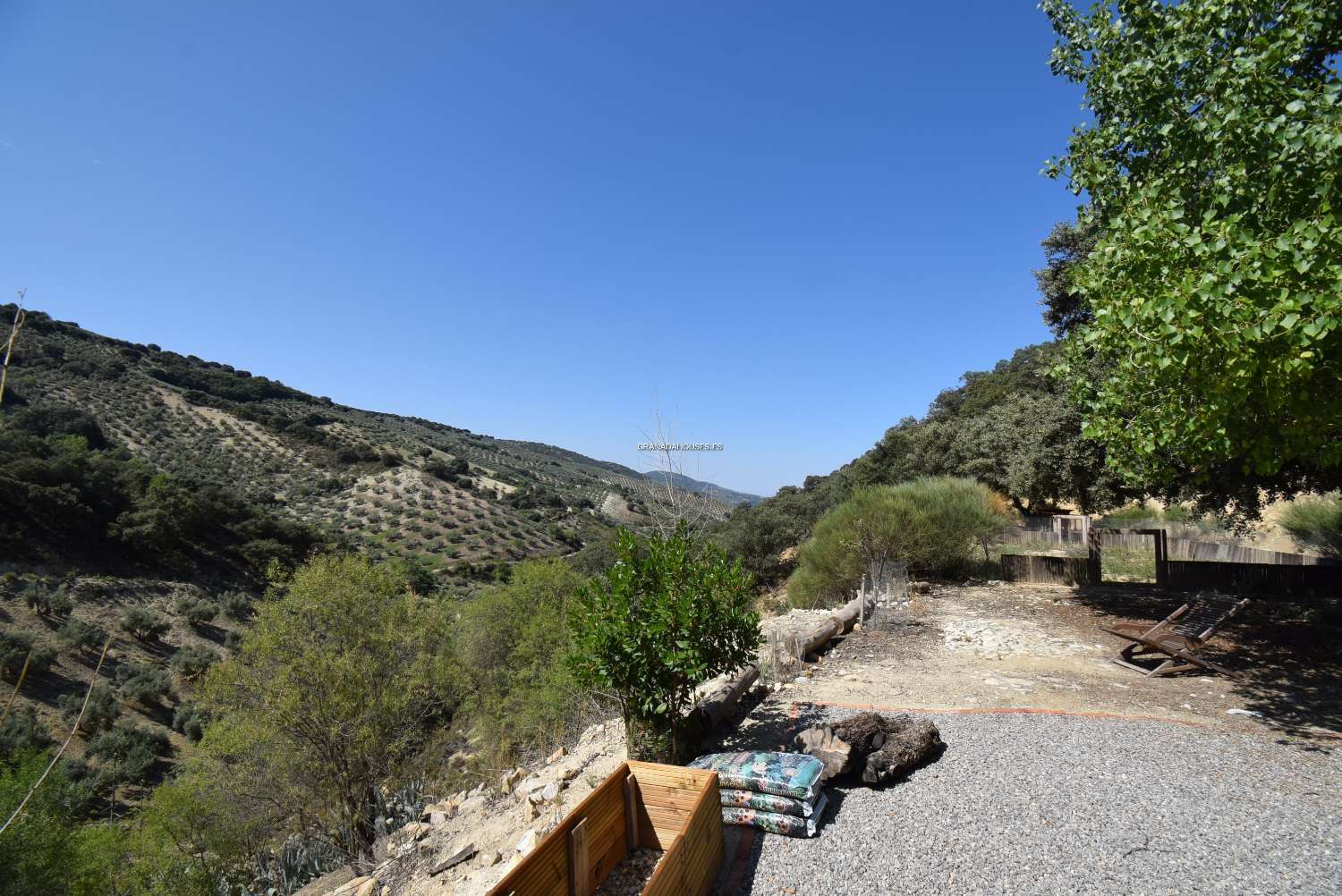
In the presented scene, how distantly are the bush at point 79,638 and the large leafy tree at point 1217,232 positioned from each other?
83.4ft

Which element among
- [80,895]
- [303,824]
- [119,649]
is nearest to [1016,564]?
[303,824]

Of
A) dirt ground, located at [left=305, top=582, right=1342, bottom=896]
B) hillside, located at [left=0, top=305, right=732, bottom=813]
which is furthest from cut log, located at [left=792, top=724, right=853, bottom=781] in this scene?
hillside, located at [left=0, top=305, right=732, bottom=813]

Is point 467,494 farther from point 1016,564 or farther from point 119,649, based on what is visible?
point 1016,564

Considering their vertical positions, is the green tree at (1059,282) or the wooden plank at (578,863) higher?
the green tree at (1059,282)

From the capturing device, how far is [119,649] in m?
20.0

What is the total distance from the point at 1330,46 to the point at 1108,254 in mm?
3872

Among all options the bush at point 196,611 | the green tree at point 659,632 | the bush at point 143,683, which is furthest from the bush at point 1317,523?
the bush at point 196,611

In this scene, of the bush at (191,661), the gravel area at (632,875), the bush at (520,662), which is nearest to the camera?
the gravel area at (632,875)

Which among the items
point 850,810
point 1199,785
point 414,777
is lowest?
point 414,777

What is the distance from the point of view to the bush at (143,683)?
58.9 feet

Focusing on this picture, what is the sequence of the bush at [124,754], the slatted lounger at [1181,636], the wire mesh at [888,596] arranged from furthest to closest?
the bush at [124,754], the wire mesh at [888,596], the slatted lounger at [1181,636]

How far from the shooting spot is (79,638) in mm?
18641

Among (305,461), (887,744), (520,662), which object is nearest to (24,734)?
(520,662)

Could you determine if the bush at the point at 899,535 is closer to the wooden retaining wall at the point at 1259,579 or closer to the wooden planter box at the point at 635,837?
the wooden retaining wall at the point at 1259,579
